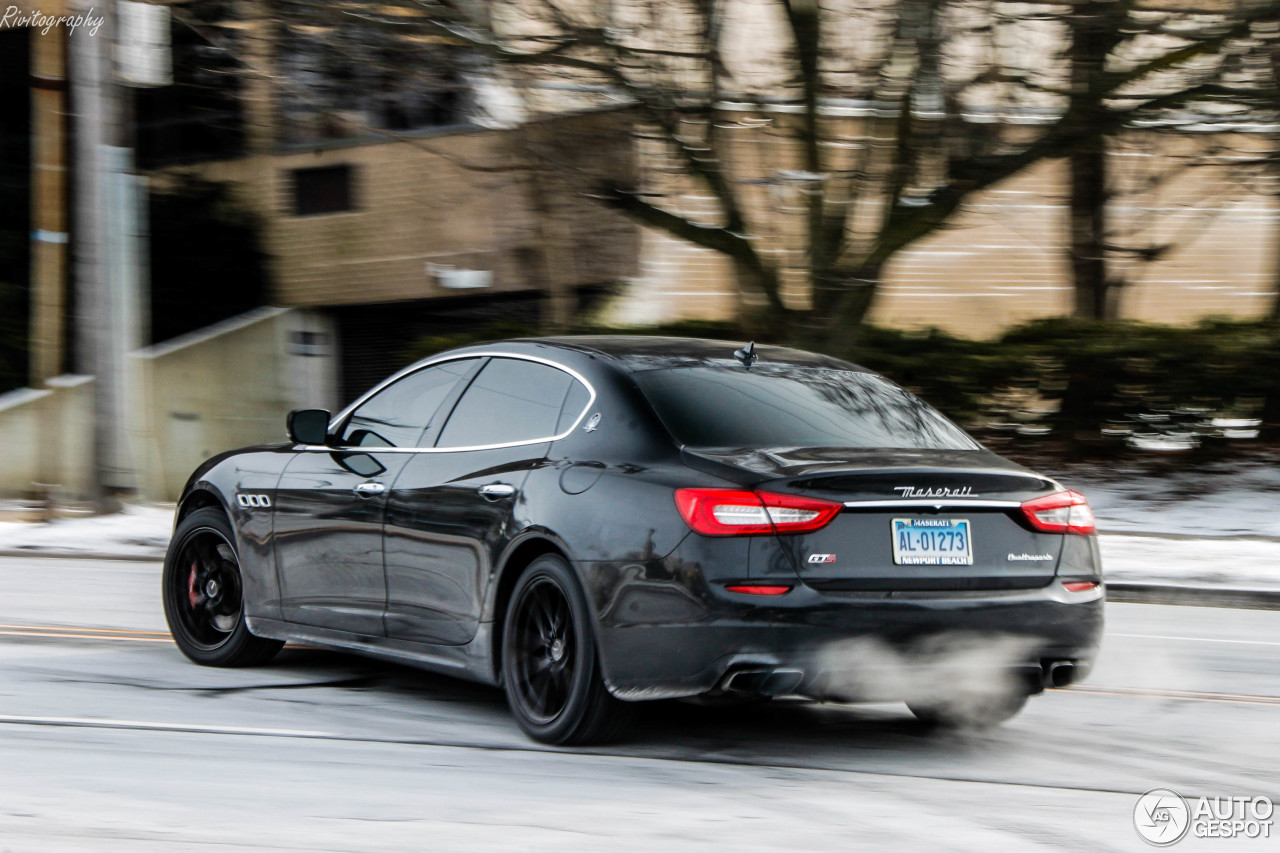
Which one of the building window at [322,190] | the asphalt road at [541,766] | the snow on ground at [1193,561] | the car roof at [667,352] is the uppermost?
the building window at [322,190]

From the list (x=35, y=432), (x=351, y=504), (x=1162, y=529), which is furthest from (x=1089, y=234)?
(x=351, y=504)

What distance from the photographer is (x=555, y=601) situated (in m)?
5.97

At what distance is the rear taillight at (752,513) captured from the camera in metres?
5.41

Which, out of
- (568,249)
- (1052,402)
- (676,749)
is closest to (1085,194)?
(1052,402)

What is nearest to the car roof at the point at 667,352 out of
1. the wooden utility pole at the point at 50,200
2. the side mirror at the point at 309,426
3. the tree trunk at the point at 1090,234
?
the side mirror at the point at 309,426

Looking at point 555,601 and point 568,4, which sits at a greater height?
point 568,4

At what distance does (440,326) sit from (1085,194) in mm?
10056

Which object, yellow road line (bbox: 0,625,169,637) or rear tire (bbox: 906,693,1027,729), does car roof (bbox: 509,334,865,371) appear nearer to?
rear tire (bbox: 906,693,1027,729)

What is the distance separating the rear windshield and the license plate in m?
0.43

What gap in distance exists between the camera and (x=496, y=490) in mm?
6184

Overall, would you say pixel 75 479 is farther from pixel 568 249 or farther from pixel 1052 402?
pixel 1052 402

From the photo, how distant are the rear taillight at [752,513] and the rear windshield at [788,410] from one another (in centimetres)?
37

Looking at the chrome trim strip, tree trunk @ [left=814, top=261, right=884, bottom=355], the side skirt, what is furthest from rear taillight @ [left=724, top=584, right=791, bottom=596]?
tree trunk @ [left=814, top=261, right=884, bottom=355]

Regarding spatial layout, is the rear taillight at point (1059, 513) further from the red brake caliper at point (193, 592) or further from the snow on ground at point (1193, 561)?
the snow on ground at point (1193, 561)
